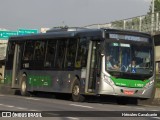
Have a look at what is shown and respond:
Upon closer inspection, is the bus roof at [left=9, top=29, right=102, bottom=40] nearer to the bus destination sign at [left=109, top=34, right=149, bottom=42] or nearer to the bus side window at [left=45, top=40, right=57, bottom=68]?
the bus side window at [left=45, top=40, right=57, bottom=68]

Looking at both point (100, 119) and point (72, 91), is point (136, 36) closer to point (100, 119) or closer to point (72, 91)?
point (72, 91)

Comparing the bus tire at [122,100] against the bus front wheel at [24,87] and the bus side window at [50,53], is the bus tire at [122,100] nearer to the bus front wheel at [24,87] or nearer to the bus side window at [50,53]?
the bus side window at [50,53]

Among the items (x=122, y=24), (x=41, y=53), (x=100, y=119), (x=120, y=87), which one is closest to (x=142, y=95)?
(x=120, y=87)

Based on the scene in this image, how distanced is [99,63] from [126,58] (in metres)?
1.14

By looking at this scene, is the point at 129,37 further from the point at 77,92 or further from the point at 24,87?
the point at 24,87

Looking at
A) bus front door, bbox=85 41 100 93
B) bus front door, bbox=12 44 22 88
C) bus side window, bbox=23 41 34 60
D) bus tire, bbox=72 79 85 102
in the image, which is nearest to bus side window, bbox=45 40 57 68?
bus side window, bbox=23 41 34 60

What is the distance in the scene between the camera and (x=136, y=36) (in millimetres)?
25375

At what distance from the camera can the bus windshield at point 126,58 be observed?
24.5 metres

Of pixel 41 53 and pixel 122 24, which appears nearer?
pixel 41 53

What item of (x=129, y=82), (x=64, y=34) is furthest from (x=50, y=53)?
(x=129, y=82)

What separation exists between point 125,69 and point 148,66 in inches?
46.9

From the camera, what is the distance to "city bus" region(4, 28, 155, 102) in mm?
24500

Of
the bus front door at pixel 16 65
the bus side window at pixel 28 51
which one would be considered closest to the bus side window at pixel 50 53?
the bus side window at pixel 28 51

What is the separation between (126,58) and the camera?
80.8 ft
